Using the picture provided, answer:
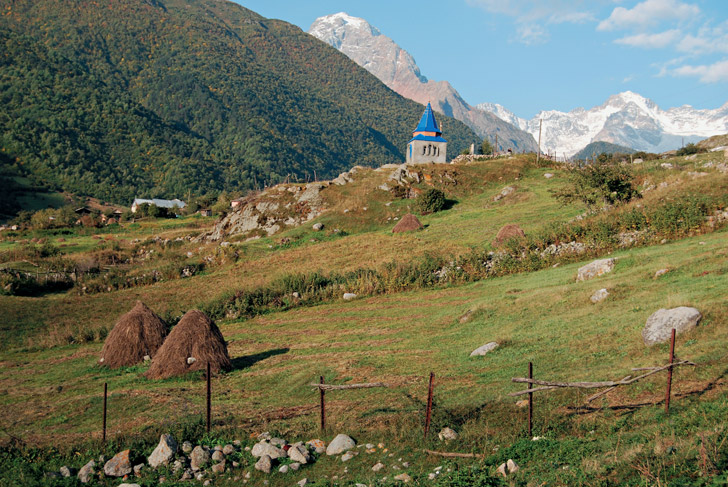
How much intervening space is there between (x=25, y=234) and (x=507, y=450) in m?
81.7

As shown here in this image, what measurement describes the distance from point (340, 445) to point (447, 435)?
6.97 ft

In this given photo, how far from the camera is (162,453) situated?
417 inches

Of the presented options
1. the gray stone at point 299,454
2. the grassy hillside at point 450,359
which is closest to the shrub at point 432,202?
the grassy hillside at point 450,359

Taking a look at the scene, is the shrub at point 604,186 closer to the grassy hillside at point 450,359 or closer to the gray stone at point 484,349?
the grassy hillside at point 450,359

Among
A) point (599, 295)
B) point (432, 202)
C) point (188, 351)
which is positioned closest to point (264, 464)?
point (188, 351)

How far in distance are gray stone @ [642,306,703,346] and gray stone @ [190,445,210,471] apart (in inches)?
418

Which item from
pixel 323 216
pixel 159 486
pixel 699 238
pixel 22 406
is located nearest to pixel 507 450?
pixel 159 486

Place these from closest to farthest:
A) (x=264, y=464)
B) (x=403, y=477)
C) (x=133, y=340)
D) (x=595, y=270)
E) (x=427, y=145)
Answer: (x=403, y=477) < (x=264, y=464) < (x=133, y=340) < (x=595, y=270) < (x=427, y=145)

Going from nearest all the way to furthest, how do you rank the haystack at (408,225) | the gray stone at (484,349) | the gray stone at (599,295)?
1. the gray stone at (484,349)
2. the gray stone at (599,295)
3. the haystack at (408,225)

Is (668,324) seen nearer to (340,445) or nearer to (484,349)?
(484,349)

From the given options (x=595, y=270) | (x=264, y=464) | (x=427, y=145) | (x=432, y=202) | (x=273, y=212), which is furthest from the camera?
(x=427, y=145)

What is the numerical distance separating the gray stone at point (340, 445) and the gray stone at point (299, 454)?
1.44 ft

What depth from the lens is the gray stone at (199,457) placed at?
10330 mm

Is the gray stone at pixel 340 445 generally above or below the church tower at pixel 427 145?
below
